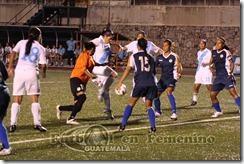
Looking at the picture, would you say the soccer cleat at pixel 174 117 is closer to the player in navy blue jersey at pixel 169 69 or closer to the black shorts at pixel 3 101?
the player in navy blue jersey at pixel 169 69

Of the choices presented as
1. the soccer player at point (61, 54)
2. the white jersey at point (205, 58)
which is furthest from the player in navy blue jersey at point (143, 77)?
the soccer player at point (61, 54)

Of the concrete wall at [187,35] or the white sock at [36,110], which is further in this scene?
the concrete wall at [187,35]

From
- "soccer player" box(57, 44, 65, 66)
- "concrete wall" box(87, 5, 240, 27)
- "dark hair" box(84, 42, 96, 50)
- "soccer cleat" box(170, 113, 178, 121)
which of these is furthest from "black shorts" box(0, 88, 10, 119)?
"concrete wall" box(87, 5, 240, 27)

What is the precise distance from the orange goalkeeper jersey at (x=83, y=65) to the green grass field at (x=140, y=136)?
97cm

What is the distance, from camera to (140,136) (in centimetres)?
1219

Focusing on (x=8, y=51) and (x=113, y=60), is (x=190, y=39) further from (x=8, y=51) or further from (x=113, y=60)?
(x=8, y=51)

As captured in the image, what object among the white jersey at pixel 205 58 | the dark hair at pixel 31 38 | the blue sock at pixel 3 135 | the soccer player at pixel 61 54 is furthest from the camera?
the soccer player at pixel 61 54

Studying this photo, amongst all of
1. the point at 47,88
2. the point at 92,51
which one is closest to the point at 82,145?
the point at 92,51

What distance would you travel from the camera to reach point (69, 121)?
1377 cm

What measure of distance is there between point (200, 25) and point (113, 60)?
30.5 feet

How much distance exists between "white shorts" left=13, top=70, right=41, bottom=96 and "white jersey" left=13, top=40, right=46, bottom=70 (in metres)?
0.09

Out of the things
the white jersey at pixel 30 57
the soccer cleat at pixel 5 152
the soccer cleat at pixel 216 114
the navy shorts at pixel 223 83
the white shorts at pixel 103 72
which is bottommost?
the soccer cleat at pixel 216 114

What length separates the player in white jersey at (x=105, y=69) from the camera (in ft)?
48.7

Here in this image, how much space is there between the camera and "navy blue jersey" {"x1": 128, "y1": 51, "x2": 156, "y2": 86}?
12.5 meters
